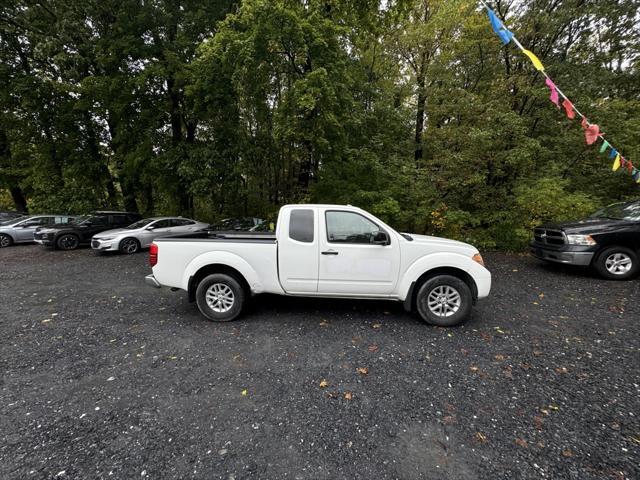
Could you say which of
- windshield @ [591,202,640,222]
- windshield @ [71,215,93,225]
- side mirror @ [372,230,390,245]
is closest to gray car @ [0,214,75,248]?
windshield @ [71,215,93,225]

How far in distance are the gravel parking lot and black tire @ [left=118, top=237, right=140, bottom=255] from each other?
4941 millimetres

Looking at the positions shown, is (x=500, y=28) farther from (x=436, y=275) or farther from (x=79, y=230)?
(x=79, y=230)

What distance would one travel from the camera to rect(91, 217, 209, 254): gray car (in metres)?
9.14

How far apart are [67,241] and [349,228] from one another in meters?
12.0

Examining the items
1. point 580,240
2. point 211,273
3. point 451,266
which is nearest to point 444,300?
point 451,266

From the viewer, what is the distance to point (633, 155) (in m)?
8.12

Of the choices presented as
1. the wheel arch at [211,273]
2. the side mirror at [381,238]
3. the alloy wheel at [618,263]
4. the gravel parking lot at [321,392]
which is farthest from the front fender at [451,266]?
the alloy wheel at [618,263]

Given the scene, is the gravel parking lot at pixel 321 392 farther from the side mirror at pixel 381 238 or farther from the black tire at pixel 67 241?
the black tire at pixel 67 241

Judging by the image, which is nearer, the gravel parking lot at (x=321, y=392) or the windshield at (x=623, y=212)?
the gravel parking lot at (x=321, y=392)

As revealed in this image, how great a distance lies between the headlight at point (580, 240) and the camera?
5.73 metres

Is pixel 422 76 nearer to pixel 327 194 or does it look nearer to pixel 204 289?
pixel 327 194

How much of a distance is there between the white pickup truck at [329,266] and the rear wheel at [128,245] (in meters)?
6.86

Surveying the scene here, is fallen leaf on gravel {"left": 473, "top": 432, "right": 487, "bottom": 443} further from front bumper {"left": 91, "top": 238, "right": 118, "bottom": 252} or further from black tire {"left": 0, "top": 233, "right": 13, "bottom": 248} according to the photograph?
black tire {"left": 0, "top": 233, "right": 13, "bottom": 248}

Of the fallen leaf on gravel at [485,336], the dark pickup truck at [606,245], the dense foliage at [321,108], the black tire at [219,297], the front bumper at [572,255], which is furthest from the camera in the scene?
the dense foliage at [321,108]
